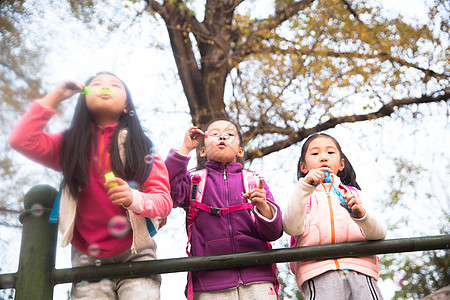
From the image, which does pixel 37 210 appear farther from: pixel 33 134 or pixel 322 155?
pixel 322 155

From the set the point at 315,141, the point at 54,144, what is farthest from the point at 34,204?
the point at 315,141

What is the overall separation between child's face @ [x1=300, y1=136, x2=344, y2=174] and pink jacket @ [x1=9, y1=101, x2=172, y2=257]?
2.57 feet

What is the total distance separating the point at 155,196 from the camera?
180 cm

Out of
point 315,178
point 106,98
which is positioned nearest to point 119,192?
point 106,98

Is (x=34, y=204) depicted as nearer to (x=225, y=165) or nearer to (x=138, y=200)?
(x=138, y=200)

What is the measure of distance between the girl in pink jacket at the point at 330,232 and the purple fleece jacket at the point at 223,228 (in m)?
0.11

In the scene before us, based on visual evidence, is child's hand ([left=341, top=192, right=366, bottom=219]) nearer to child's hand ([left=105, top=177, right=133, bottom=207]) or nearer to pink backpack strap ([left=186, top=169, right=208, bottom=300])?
pink backpack strap ([left=186, top=169, right=208, bottom=300])

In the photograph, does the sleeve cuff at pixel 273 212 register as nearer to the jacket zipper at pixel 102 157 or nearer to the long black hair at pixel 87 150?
the long black hair at pixel 87 150

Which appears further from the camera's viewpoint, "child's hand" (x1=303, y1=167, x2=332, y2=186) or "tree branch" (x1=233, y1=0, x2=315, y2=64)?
"tree branch" (x1=233, y1=0, x2=315, y2=64)

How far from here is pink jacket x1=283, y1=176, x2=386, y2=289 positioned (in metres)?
1.98

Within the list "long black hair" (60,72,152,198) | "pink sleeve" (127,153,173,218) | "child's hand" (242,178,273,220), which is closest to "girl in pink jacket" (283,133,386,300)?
"child's hand" (242,178,273,220)

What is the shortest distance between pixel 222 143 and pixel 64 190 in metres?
Result: 0.81

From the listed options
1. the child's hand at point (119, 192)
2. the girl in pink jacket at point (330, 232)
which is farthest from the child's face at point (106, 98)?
the girl in pink jacket at point (330, 232)

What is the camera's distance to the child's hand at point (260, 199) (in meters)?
1.89
